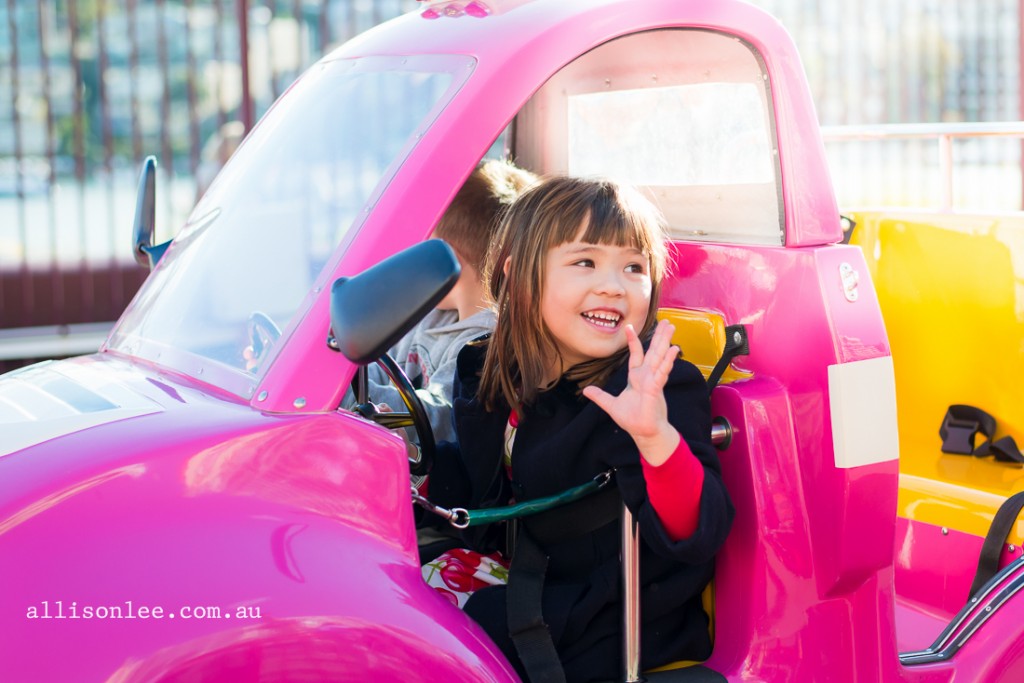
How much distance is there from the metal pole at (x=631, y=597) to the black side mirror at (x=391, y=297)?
543 mm

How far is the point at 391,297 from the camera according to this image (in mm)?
1487

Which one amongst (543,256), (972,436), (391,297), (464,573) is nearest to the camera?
(391,297)

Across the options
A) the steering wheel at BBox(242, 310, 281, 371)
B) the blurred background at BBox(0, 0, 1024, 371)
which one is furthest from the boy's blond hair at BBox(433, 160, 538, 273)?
the blurred background at BBox(0, 0, 1024, 371)

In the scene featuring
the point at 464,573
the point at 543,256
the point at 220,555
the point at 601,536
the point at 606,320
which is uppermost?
the point at 543,256

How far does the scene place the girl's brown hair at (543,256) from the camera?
2.01 metres

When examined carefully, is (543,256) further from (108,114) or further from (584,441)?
(108,114)

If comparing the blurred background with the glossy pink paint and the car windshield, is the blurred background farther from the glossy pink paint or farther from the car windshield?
the glossy pink paint

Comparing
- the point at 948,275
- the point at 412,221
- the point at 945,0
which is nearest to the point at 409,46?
the point at 412,221

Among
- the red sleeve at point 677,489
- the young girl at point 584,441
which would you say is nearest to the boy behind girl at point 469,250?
the young girl at point 584,441

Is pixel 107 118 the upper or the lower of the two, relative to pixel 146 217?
upper

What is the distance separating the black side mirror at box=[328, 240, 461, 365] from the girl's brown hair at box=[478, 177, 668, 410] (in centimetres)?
55

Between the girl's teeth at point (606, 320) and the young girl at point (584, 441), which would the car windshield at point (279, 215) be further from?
the girl's teeth at point (606, 320)

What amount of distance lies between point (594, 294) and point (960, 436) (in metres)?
Result: 1.36

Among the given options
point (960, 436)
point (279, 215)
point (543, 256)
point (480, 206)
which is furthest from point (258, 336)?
point (960, 436)
